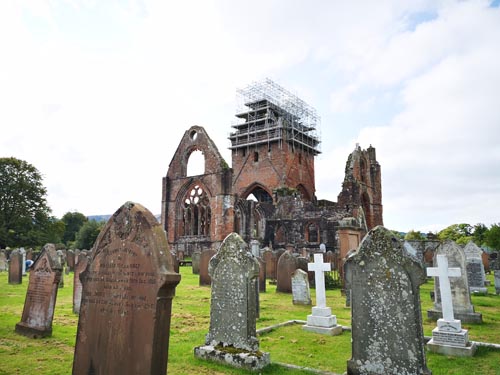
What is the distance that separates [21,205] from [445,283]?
145 feet

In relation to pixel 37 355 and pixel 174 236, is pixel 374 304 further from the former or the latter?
pixel 174 236

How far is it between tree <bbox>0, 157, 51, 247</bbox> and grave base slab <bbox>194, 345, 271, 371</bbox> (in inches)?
1569

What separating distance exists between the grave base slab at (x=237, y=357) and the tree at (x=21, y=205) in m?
39.9

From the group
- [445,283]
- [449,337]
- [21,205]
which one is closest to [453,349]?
[449,337]

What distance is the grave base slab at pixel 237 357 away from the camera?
473 centimetres

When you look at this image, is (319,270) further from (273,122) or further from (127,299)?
(273,122)

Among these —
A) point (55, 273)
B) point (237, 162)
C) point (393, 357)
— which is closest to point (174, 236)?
point (237, 162)

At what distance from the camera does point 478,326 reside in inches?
290

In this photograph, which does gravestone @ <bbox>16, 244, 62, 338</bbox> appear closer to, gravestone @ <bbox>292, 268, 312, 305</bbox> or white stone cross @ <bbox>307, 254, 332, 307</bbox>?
white stone cross @ <bbox>307, 254, 332, 307</bbox>

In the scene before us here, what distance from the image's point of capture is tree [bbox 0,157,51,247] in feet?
126

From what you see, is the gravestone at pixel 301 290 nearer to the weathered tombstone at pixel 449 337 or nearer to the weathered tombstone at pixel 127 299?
the weathered tombstone at pixel 449 337

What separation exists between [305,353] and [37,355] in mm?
3964

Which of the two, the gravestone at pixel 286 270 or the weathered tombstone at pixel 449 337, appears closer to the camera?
the weathered tombstone at pixel 449 337

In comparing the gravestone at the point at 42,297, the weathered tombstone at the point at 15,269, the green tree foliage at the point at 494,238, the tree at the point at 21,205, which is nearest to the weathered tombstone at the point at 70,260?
the weathered tombstone at the point at 15,269
